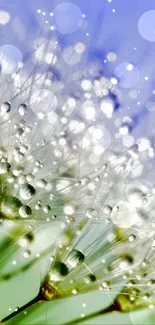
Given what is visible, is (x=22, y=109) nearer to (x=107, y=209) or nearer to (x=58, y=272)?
(x=107, y=209)

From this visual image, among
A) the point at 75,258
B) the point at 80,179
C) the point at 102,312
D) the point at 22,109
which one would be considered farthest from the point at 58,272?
the point at 22,109

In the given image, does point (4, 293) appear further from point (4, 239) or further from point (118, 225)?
point (118, 225)

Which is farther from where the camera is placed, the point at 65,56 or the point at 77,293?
the point at 65,56

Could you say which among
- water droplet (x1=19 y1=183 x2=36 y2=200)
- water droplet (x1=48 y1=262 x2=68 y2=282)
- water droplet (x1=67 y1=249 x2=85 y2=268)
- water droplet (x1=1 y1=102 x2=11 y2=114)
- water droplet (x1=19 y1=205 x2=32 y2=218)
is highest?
water droplet (x1=1 y1=102 x2=11 y2=114)

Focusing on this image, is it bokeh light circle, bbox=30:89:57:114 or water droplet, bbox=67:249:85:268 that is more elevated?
bokeh light circle, bbox=30:89:57:114

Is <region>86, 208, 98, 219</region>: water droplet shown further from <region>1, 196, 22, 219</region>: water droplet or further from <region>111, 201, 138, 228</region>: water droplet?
<region>1, 196, 22, 219</region>: water droplet

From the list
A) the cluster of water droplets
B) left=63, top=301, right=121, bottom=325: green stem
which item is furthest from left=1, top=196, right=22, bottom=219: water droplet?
left=63, top=301, right=121, bottom=325: green stem

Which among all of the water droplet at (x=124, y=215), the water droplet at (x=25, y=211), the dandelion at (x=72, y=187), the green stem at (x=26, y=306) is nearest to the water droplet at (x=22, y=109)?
the dandelion at (x=72, y=187)

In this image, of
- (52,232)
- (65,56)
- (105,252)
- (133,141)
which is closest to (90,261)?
(105,252)

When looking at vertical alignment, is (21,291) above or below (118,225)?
below

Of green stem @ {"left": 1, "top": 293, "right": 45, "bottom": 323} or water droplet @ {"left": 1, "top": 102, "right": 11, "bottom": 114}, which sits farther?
water droplet @ {"left": 1, "top": 102, "right": 11, "bottom": 114}

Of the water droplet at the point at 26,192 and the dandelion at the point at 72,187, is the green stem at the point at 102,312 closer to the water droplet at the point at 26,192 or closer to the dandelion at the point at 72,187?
the dandelion at the point at 72,187
